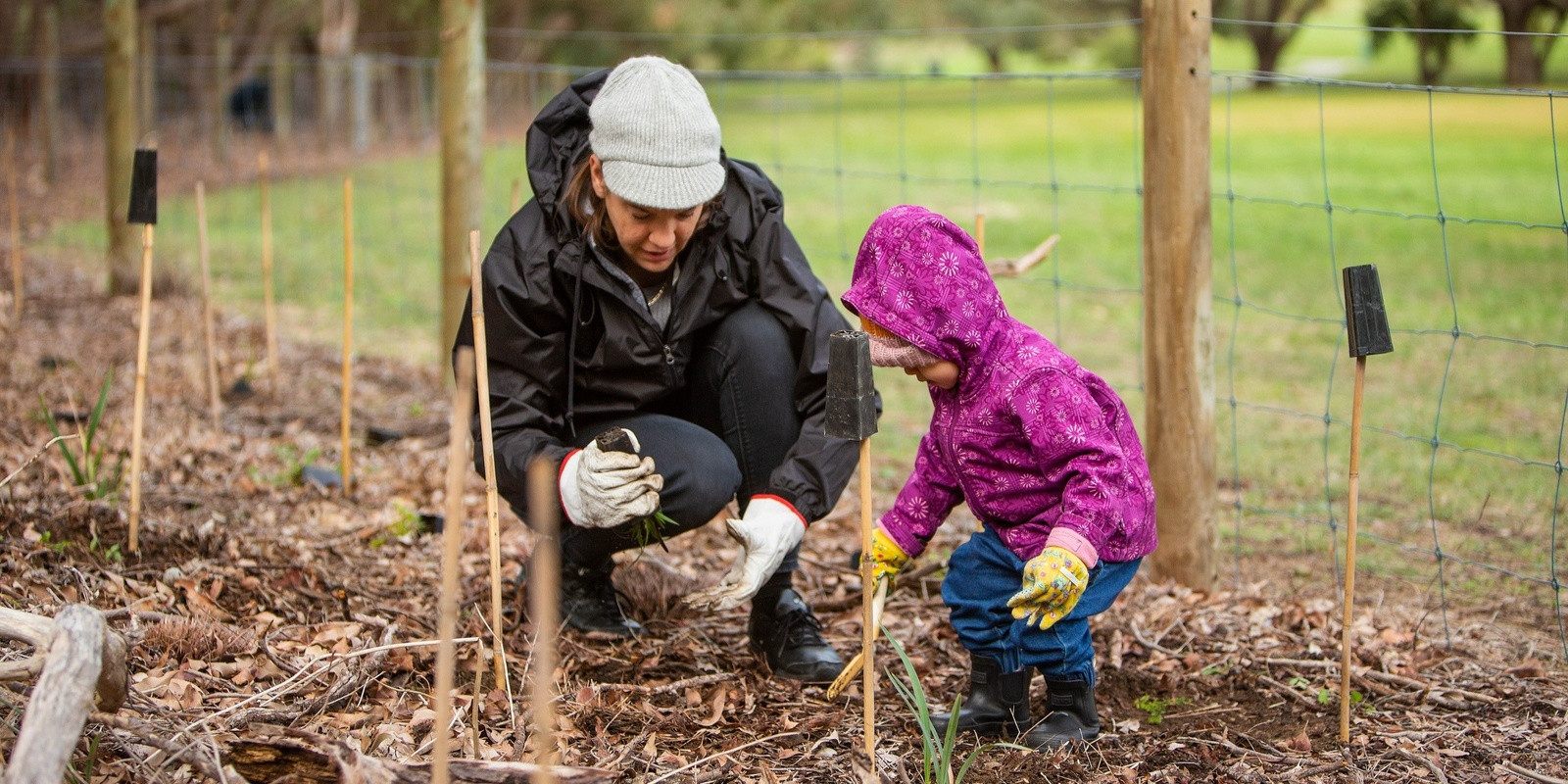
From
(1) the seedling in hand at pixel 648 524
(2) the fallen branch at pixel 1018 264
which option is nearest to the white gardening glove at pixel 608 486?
(1) the seedling in hand at pixel 648 524

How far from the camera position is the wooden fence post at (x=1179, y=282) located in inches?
124

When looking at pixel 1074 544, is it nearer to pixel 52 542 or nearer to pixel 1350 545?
pixel 1350 545

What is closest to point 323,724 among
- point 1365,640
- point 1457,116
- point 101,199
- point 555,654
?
point 555,654

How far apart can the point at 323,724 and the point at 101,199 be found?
11.6 meters

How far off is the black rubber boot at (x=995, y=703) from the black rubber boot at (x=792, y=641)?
0.32 meters

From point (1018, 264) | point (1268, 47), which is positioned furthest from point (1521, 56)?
point (1018, 264)

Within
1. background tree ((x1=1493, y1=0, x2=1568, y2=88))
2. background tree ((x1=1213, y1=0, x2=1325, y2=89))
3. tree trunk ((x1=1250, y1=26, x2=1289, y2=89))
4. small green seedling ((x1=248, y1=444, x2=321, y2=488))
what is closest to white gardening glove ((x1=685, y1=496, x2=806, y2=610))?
small green seedling ((x1=248, y1=444, x2=321, y2=488))

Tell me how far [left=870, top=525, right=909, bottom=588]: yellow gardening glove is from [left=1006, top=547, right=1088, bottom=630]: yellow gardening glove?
1.34 feet

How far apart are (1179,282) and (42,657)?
258 cm

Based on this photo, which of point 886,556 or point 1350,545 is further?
point 886,556

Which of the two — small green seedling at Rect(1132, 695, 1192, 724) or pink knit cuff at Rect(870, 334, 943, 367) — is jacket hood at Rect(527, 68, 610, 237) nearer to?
pink knit cuff at Rect(870, 334, 943, 367)

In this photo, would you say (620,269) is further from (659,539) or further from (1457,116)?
(1457,116)

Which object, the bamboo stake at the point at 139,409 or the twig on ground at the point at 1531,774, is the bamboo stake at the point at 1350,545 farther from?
the bamboo stake at the point at 139,409

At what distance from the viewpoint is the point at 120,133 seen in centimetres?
703
